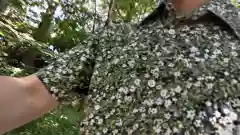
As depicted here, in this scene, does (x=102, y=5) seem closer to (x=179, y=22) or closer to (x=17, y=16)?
(x=17, y=16)

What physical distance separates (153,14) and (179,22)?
0.10 meters

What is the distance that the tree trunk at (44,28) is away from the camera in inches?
83.0

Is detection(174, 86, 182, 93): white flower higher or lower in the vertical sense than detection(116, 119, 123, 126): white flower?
higher

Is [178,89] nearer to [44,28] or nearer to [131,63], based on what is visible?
[131,63]

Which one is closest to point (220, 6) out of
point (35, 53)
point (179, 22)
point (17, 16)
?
point (179, 22)

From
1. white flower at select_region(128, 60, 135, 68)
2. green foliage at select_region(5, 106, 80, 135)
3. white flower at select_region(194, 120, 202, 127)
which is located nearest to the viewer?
white flower at select_region(194, 120, 202, 127)

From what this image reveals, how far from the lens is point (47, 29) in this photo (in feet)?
7.05

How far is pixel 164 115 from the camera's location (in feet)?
2.75

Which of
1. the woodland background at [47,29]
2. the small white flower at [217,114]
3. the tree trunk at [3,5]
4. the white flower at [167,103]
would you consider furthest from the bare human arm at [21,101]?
the tree trunk at [3,5]

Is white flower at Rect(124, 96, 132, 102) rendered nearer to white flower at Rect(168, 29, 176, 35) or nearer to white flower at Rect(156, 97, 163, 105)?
white flower at Rect(156, 97, 163, 105)

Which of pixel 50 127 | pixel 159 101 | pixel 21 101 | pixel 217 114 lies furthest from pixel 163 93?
pixel 50 127

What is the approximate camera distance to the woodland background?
191cm

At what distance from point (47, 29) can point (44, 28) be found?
3cm

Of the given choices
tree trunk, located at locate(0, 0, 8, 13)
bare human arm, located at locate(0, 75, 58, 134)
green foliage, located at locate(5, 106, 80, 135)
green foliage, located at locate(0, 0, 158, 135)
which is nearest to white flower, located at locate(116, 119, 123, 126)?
bare human arm, located at locate(0, 75, 58, 134)
